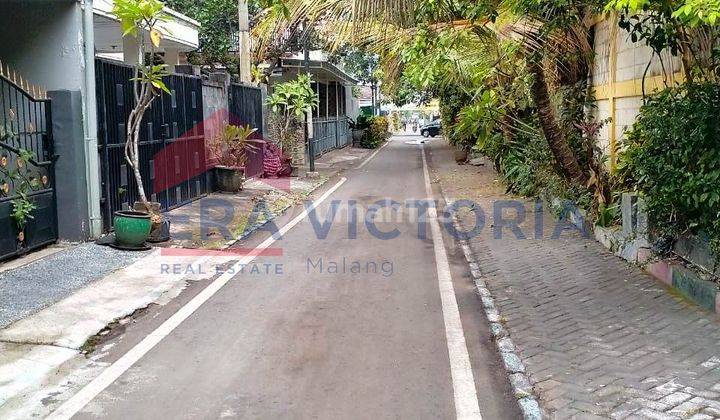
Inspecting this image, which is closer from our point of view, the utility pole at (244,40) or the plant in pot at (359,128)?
the utility pole at (244,40)

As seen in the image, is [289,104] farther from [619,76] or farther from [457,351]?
[457,351]

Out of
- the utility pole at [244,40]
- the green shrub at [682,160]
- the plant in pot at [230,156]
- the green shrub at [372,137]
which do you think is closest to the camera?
the green shrub at [682,160]

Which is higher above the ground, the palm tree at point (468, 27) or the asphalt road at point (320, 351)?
the palm tree at point (468, 27)

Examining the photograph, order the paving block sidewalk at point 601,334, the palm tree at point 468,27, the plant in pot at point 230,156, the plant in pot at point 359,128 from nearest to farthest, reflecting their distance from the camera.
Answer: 1. the paving block sidewalk at point 601,334
2. the palm tree at point 468,27
3. the plant in pot at point 230,156
4. the plant in pot at point 359,128

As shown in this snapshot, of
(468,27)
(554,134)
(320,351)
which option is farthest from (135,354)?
(554,134)

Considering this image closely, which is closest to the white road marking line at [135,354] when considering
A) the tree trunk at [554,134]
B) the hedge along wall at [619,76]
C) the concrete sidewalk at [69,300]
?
the concrete sidewalk at [69,300]

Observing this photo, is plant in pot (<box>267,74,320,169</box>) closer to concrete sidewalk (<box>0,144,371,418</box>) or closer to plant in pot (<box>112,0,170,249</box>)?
concrete sidewalk (<box>0,144,371,418</box>)

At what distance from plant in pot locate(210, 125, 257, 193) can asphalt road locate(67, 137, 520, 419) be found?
22.5ft

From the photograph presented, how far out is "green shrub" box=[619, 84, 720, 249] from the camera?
670cm

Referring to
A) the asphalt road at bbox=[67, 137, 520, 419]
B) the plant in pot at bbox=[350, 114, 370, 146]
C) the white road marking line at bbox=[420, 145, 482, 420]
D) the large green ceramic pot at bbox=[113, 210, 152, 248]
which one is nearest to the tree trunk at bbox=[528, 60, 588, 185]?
the white road marking line at bbox=[420, 145, 482, 420]

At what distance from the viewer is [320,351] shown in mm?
5930

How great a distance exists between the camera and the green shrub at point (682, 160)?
6699 millimetres

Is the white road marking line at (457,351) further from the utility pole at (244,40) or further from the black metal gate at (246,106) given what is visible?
the utility pole at (244,40)

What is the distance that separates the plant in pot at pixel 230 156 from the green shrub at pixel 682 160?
1023cm
